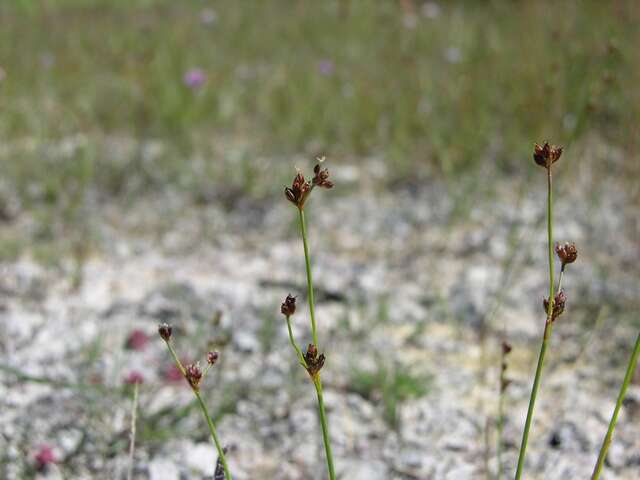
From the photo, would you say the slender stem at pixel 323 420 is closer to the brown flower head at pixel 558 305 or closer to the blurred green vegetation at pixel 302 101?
the brown flower head at pixel 558 305

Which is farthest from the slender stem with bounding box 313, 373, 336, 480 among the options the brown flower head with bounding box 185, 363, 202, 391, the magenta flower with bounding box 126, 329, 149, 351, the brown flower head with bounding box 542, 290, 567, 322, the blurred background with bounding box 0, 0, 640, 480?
the magenta flower with bounding box 126, 329, 149, 351

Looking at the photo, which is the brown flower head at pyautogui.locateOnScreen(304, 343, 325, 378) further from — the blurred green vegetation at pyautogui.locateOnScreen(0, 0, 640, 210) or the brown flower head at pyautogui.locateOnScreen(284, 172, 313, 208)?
the blurred green vegetation at pyautogui.locateOnScreen(0, 0, 640, 210)

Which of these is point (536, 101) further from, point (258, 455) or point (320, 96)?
point (258, 455)

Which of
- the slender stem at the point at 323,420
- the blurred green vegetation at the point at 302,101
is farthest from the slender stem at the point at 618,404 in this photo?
the blurred green vegetation at the point at 302,101

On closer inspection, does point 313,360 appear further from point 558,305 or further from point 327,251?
point 327,251

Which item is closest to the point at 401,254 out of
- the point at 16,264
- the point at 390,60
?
the point at 16,264


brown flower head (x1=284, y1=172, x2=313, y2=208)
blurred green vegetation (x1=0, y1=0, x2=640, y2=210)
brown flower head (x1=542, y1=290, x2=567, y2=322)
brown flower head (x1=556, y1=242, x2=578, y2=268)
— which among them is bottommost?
brown flower head (x1=542, y1=290, x2=567, y2=322)
